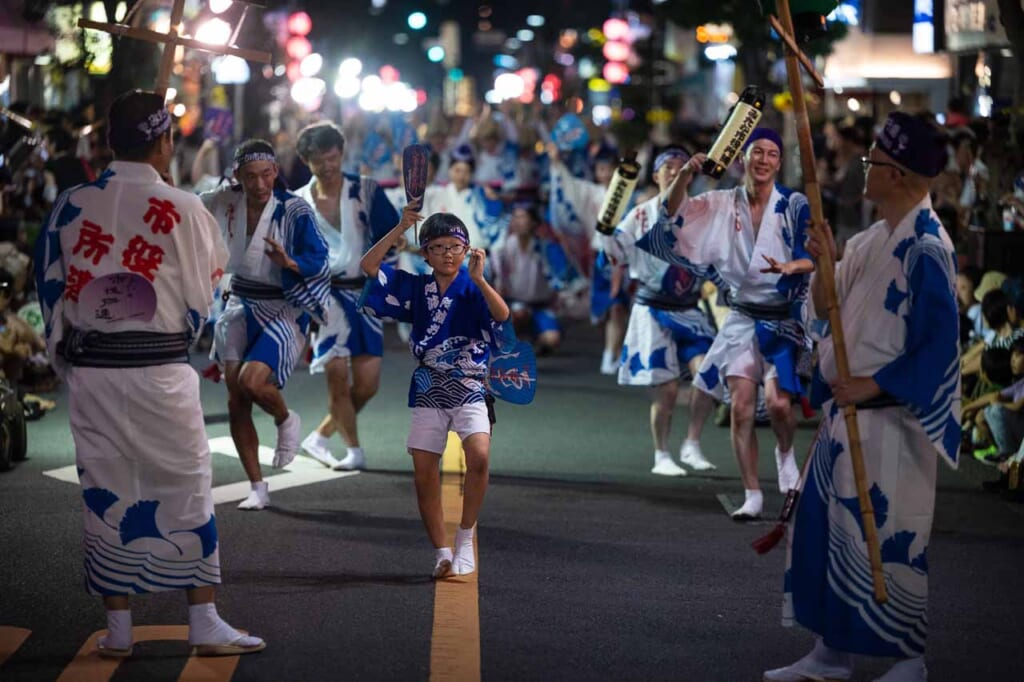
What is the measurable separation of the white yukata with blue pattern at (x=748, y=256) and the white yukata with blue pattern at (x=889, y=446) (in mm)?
3015

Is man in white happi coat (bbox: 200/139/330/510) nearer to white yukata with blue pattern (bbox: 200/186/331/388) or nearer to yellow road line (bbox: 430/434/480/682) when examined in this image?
white yukata with blue pattern (bbox: 200/186/331/388)

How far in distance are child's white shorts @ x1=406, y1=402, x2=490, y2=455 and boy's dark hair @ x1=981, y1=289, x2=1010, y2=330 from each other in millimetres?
4659

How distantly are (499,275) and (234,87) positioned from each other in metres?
15.2

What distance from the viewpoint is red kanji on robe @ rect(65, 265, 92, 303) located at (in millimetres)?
5492

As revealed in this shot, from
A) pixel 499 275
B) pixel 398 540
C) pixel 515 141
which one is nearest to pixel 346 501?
pixel 398 540

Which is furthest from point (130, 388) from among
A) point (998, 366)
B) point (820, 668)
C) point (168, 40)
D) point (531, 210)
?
point (531, 210)

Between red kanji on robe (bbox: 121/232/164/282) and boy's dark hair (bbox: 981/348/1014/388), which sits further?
boy's dark hair (bbox: 981/348/1014/388)

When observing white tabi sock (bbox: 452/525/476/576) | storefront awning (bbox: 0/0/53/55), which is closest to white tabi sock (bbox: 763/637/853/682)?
white tabi sock (bbox: 452/525/476/576)

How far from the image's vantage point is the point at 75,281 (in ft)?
18.1

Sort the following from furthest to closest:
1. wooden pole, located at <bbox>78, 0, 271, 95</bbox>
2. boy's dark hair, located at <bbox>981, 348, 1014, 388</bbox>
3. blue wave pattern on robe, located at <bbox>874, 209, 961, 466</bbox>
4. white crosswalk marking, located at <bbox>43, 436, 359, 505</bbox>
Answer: boy's dark hair, located at <bbox>981, 348, 1014, 388</bbox> → white crosswalk marking, located at <bbox>43, 436, 359, 505</bbox> → wooden pole, located at <bbox>78, 0, 271, 95</bbox> → blue wave pattern on robe, located at <bbox>874, 209, 961, 466</bbox>

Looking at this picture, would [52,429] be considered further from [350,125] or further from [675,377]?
[350,125]

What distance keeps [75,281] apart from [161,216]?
0.37 metres

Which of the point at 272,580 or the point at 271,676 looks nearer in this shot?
the point at 271,676

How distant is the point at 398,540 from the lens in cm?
770
